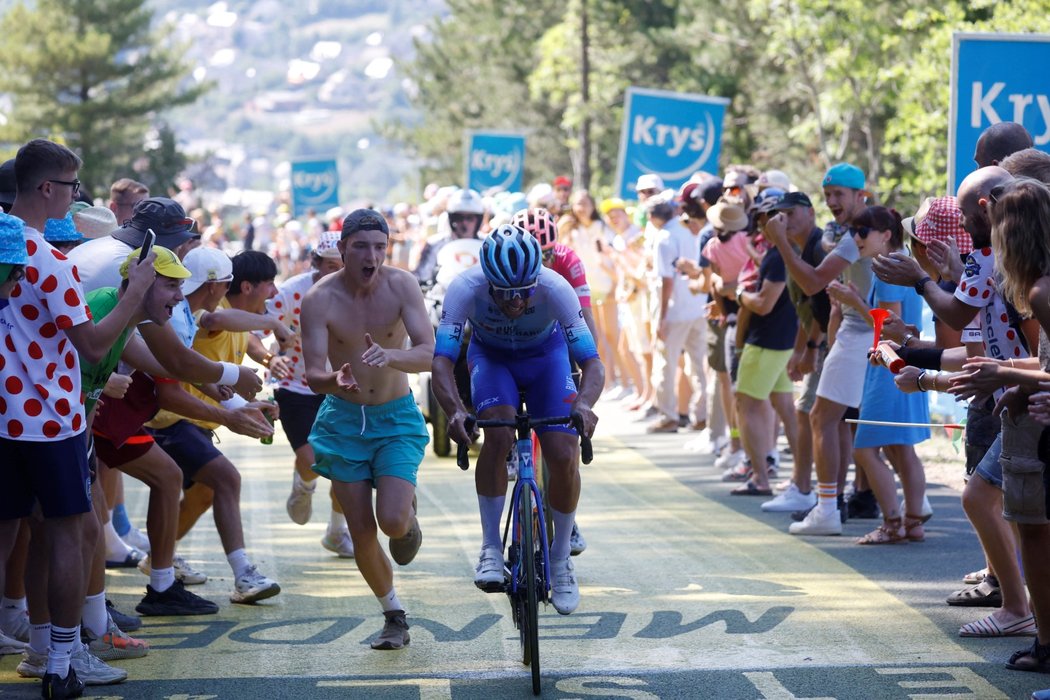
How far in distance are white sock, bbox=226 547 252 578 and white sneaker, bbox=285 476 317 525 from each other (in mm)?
1499

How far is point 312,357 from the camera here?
8.49 meters

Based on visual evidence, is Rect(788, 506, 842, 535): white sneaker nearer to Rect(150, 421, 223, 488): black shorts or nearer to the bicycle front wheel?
the bicycle front wheel

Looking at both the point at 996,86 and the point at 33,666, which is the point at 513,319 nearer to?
the point at 33,666

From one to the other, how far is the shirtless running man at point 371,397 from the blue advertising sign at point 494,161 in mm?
20562

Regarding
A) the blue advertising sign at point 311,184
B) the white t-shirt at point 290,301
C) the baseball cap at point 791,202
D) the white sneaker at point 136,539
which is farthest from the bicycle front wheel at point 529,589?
the blue advertising sign at point 311,184

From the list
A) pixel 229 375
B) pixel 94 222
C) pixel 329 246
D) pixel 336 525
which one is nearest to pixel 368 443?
pixel 229 375

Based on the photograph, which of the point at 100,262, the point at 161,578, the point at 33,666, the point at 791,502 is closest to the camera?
the point at 33,666

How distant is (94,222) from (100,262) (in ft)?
6.69

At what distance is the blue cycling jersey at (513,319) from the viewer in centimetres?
809

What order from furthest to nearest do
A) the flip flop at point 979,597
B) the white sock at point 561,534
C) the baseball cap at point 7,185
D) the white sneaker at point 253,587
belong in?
the white sneaker at point 253,587 → the flip flop at point 979,597 → the baseball cap at point 7,185 → the white sock at point 561,534

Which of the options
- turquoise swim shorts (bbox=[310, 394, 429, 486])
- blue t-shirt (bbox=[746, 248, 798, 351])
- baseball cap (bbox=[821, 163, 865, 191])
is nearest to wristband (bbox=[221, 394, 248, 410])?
turquoise swim shorts (bbox=[310, 394, 429, 486])

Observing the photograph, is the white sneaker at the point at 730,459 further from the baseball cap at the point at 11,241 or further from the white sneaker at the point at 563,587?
the baseball cap at the point at 11,241

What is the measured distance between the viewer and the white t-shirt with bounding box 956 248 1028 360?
748 centimetres

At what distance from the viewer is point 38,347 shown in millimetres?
6973
